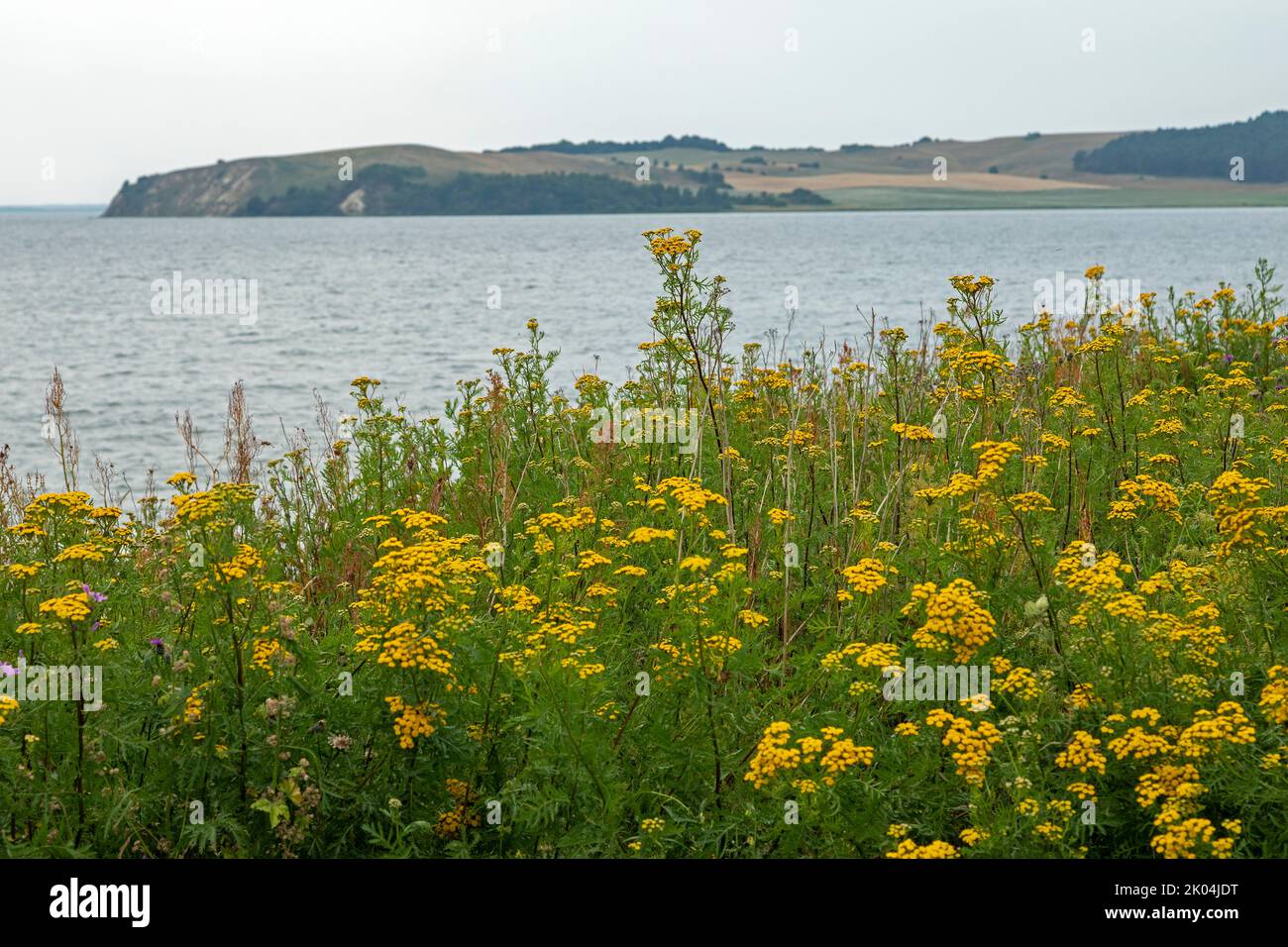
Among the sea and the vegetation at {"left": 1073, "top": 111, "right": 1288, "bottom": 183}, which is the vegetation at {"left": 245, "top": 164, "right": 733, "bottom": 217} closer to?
the sea

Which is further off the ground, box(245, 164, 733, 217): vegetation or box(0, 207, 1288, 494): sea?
box(245, 164, 733, 217): vegetation

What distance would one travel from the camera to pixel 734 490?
23.5ft

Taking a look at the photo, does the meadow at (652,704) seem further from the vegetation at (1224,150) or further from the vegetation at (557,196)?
the vegetation at (1224,150)

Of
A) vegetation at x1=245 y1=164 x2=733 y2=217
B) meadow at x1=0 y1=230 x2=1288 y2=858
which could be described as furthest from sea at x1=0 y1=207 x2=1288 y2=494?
vegetation at x1=245 y1=164 x2=733 y2=217

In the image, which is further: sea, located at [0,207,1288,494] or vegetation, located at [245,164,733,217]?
vegetation, located at [245,164,733,217]

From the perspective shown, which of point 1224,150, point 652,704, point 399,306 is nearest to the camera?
point 652,704

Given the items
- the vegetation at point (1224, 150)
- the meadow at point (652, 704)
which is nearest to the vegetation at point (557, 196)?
the vegetation at point (1224, 150)

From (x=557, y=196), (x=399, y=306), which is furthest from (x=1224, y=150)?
(x=399, y=306)

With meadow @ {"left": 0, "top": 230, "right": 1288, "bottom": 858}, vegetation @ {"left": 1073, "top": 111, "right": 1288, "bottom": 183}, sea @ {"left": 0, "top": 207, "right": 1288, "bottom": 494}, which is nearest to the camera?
meadow @ {"left": 0, "top": 230, "right": 1288, "bottom": 858}

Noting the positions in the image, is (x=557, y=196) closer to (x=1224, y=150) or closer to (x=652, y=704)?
(x=1224, y=150)

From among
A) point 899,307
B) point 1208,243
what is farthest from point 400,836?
point 1208,243

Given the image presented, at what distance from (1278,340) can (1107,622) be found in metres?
7.83

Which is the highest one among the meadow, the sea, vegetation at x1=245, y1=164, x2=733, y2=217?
vegetation at x1=245, y1=164, x2=733, y2=217

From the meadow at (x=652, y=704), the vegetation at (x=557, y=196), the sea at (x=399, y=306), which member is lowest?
the meadow at (x=652, y=704)
